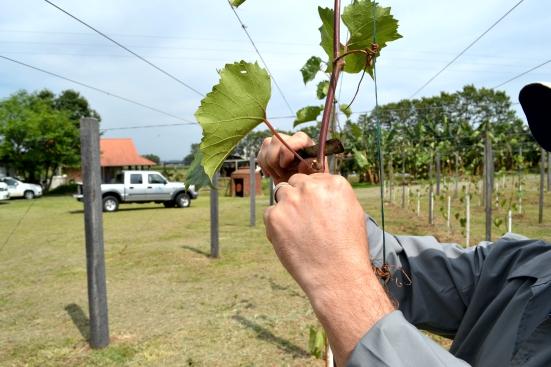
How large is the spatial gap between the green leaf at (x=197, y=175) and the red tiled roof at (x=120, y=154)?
114 ft

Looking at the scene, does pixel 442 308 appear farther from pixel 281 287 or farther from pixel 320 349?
pixel 281 287

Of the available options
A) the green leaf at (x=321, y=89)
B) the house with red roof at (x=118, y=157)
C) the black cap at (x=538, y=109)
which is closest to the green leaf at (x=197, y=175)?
the black cap at (x=538, y=109)

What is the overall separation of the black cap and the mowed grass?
328cm

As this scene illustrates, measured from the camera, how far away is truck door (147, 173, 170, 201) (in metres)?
17.8

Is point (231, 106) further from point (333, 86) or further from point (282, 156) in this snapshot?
point (282, 156)

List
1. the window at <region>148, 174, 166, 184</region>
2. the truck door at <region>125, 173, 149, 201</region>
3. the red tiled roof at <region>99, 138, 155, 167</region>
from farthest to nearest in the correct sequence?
the red tiled roof at <region>99, 138, 155, 167</region> < the window at <region>148, 174, 166, 184</region> < the truck door at <region>125, 173, 149, 201</region>

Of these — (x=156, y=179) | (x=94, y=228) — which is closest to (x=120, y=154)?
(x=156, y=179)

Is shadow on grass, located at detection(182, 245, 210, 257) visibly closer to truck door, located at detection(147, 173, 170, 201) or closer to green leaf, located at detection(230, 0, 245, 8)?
green leaf, located at detection(230, 0, 245, 8)

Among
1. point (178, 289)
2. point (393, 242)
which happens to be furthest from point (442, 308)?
point (178, 289)

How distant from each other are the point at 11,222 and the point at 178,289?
10.5 metres

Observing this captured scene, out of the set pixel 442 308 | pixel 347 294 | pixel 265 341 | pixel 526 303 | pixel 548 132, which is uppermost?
pixel 548 132

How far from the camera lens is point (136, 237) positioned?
10477 millimetres

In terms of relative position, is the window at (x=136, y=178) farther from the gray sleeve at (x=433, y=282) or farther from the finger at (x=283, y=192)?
the finger at (x=283, y=192)

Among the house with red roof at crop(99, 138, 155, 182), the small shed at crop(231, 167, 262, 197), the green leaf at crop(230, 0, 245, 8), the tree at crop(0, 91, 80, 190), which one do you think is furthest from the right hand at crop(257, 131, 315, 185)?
the house with red roof at crop(99, 138, 155, 182)
